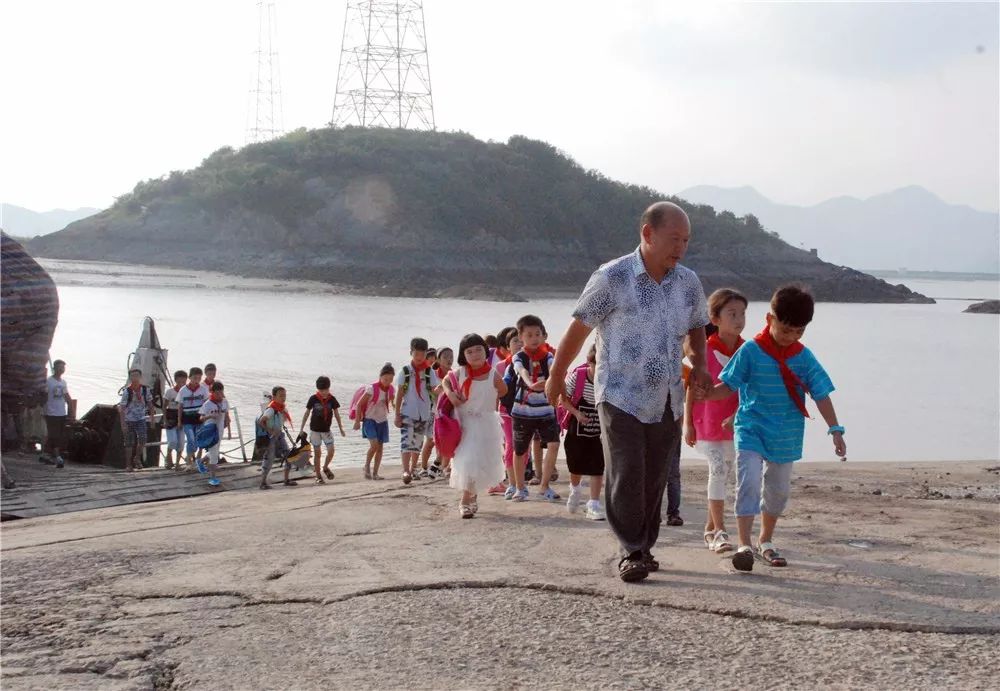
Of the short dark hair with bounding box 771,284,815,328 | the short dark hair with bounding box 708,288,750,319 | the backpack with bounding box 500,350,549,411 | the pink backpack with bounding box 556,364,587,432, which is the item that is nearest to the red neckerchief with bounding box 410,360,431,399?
the backpack with bounding box 500,350,549,411

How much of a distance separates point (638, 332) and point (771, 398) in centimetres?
86

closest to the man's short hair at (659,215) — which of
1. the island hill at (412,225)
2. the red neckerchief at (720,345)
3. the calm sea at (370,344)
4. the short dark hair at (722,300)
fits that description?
the short dark hair at (722,300)

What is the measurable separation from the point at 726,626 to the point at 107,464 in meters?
11.8

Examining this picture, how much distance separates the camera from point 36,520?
32.6 feet

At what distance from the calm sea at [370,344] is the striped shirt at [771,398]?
433 inches

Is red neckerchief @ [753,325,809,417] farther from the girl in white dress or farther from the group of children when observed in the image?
the girl in white dress

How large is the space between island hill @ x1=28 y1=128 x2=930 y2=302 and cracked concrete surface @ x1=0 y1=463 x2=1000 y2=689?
202ft

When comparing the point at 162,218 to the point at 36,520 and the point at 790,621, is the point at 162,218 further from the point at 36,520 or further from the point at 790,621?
the point at 790,621

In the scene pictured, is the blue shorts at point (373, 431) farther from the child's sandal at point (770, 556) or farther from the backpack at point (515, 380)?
the child's sandal at point (770, 556)

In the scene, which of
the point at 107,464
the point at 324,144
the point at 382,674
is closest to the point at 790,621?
the point at 382,674

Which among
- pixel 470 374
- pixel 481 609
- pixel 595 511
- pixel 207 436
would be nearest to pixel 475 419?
pixel 470 374

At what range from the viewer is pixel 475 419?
8055 mm

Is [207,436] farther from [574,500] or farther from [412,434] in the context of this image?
[574,500]

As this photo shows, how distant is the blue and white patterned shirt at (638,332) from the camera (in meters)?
5.18
